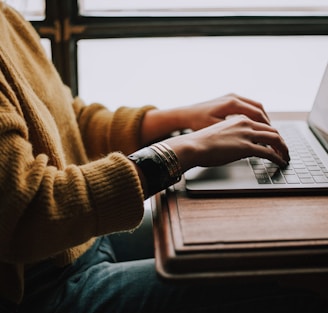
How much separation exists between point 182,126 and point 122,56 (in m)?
0.51

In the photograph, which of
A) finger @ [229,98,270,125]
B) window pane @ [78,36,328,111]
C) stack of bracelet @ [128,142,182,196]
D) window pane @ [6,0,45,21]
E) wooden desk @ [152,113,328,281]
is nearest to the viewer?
wooden desk @ [152,113,328,281]

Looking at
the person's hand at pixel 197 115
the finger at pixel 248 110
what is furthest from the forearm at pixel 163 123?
the finger at pixel 248 110

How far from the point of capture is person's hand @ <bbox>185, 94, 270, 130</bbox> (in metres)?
0.86

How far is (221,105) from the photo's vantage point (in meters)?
0.90

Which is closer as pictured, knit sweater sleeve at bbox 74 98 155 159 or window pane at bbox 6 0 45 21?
knit sweater sleeve at bbox 74 98 155 159

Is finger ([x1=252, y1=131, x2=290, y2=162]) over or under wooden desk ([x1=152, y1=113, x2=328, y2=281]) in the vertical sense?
over

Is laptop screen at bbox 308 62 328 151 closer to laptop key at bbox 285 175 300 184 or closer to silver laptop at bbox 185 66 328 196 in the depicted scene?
silver laptop at bbox 185 66 328 196

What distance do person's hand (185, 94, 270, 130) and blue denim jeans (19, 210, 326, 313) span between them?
0.35 meters

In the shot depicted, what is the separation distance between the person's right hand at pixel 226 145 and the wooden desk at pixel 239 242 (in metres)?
0.10

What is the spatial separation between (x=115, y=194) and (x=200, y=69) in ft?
2.93

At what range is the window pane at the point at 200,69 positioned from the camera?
4.32 feet

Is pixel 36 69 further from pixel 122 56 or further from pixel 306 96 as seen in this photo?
pixel 306 96

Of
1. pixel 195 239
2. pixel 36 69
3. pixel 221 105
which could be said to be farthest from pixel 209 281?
pixel 36 69

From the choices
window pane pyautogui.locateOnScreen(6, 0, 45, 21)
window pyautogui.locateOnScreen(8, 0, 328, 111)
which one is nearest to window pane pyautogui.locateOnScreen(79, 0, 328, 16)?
window pyautogui.locateOnScreen(8, 0, 328, 111)
